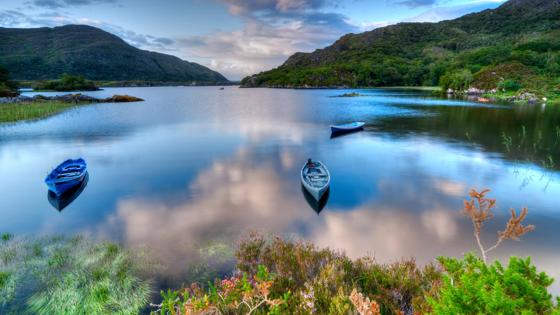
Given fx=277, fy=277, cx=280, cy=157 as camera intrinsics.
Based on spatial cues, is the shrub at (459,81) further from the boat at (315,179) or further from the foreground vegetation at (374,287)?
the foreground vegetation at (374,287)

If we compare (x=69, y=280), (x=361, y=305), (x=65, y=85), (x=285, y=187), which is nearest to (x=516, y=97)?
(x=285, y=187)

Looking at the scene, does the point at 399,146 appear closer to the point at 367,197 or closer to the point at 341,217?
the point at 367,197

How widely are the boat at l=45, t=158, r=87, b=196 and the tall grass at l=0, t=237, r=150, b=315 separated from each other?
6434 mm

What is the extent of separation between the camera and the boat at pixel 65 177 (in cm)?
1995

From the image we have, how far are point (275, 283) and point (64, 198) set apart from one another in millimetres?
19777

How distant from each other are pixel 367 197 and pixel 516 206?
1000cm

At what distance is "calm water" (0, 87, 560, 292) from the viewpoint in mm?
15375

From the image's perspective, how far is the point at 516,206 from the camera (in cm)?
1936

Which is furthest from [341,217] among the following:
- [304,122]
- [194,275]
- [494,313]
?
[304,122]

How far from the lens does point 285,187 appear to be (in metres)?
23.5

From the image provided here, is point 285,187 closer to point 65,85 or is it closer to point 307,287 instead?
point 307,287

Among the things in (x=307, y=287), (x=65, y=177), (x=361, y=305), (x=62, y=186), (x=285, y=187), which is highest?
(x=361, y=305)

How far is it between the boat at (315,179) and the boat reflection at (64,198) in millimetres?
17122

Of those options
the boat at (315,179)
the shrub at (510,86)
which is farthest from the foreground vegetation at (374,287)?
the shrub at (510,86)
